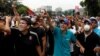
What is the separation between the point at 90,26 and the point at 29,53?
7.95 feet

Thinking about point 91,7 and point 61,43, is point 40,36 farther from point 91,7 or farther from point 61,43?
point 91,7

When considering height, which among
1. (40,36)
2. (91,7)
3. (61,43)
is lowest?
(91,7)

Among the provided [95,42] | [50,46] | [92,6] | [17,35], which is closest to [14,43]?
[17,35]

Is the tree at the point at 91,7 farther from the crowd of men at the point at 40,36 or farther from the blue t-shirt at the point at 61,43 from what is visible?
the blue t-shirt at the point at 61,43

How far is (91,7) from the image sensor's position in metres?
81.7

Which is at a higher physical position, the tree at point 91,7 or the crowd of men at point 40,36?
the crowd of men at point 40,36

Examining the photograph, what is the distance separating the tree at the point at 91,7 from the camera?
79250mm

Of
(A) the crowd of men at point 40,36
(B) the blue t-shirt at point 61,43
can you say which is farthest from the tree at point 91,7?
(B) the blue t-shirt at point 61,43

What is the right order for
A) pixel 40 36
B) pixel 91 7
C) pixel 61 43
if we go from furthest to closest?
1. pixel 91 7
2. pixel 40 36
3. pixel 61 43

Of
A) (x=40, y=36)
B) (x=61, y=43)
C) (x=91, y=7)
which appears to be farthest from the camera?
(x=91, y=7)

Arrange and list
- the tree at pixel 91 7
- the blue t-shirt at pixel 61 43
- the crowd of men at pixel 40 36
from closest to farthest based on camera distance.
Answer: the crowd of men at pixel 40 36 → the blue t-shirt at pixel 61 43 → the tree at pixel 91 7

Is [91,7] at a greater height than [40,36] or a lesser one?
lesser

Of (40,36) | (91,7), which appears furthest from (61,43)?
(91,7)

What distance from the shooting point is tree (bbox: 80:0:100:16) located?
260 ft
